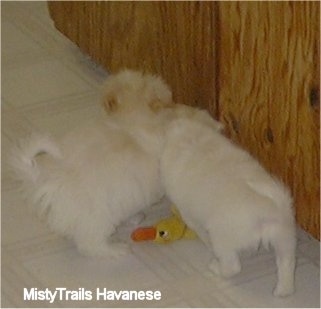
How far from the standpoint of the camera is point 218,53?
1914mm

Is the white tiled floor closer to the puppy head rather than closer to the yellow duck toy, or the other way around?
the yellow duck toy

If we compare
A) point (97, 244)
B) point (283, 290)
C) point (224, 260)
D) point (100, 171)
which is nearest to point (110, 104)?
point (100, 171)

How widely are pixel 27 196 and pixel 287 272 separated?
538mm

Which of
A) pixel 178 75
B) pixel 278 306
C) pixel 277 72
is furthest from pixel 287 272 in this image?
pixel 178 75

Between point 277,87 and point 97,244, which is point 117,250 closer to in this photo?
point 97,244

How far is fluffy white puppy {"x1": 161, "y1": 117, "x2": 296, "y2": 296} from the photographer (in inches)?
69.3

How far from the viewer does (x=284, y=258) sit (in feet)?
5.92

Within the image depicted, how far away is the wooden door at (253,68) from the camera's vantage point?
5.64ft

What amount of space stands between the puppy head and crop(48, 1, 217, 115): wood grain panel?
0.08m

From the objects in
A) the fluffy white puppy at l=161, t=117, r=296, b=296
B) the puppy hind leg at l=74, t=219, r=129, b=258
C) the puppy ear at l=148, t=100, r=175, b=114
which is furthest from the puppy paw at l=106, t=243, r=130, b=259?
the puppy ear at l=148, t=100, r=175, b=114

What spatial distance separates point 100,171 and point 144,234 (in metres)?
0.18

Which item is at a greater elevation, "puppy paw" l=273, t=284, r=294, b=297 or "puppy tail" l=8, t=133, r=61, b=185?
"puppy tail" l=8, t=133, r=61, b=185

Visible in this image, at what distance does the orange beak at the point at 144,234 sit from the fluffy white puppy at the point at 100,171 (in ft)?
0.13

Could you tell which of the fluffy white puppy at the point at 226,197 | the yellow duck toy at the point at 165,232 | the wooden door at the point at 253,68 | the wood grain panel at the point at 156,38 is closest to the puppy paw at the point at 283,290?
the fluffy white puppy at the point at 226,197
